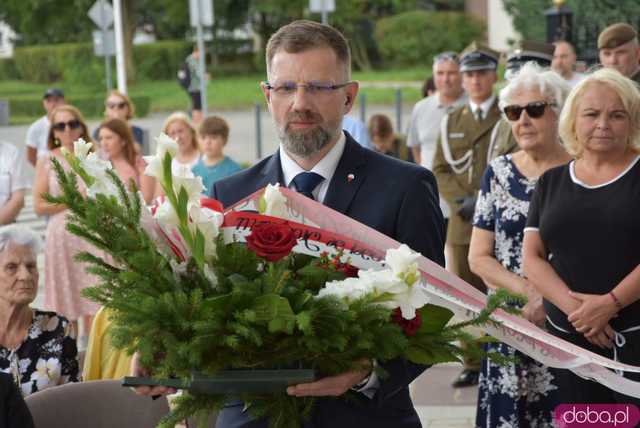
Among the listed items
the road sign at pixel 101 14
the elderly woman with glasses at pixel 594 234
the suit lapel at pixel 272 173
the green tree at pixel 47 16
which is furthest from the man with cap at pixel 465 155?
the green tree at pixel 47 16

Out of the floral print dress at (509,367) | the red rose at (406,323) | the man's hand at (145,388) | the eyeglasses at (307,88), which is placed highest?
the eyeglasses at (307,88)

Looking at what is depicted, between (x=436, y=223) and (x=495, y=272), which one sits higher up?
(x=436, y=223)

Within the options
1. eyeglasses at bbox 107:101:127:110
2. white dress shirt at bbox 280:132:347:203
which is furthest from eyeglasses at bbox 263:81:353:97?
eyeglasses at bbox 107:101:127:110

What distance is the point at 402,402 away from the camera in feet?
10.3

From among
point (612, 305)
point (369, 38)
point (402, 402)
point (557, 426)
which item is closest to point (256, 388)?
point (402, 402)

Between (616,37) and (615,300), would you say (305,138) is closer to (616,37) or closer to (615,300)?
(615,300)

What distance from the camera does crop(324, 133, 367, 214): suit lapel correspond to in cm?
317

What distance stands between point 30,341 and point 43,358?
4.3 inches

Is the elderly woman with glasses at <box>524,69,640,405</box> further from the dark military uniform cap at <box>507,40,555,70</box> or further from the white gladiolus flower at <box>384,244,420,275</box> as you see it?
the dark military uniform cap at <box>507,40,555,70</box>

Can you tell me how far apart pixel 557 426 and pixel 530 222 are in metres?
0.85

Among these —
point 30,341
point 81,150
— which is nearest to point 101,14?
point 30,341

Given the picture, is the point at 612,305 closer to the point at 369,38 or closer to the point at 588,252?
the point at 588,252

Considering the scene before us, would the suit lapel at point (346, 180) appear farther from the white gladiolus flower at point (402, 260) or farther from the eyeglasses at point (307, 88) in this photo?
the white gladiolus flower at point (402, 260)

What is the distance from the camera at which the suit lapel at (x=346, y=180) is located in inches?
125
